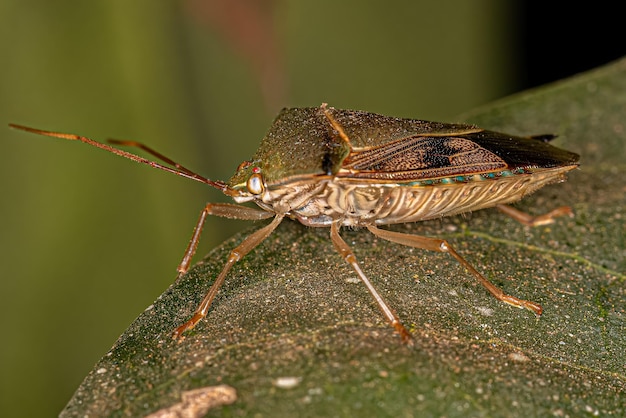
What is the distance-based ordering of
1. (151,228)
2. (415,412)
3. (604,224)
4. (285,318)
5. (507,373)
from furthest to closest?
(151,228)
(604,224)
(285,318)
(507,373)
(415,412)

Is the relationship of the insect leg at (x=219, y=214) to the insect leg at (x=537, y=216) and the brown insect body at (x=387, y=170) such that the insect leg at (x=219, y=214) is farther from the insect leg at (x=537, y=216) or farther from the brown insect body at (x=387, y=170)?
the insect leg at (x=537, y=216)

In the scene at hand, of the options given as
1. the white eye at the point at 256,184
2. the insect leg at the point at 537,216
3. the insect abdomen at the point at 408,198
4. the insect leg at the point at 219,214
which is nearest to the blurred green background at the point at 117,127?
the insect leg at the point at 219,214

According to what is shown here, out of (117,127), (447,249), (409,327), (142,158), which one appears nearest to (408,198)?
(447,249)

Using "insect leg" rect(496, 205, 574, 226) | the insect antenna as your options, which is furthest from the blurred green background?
"insect leg" rect(496, 205, 574, 226)

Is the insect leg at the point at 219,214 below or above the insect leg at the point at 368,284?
above

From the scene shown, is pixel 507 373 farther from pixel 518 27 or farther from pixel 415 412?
pixel 518 27

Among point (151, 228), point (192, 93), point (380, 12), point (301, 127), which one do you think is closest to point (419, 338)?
point (301, 127)

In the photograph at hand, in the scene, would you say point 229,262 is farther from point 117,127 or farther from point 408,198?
point 117,127
